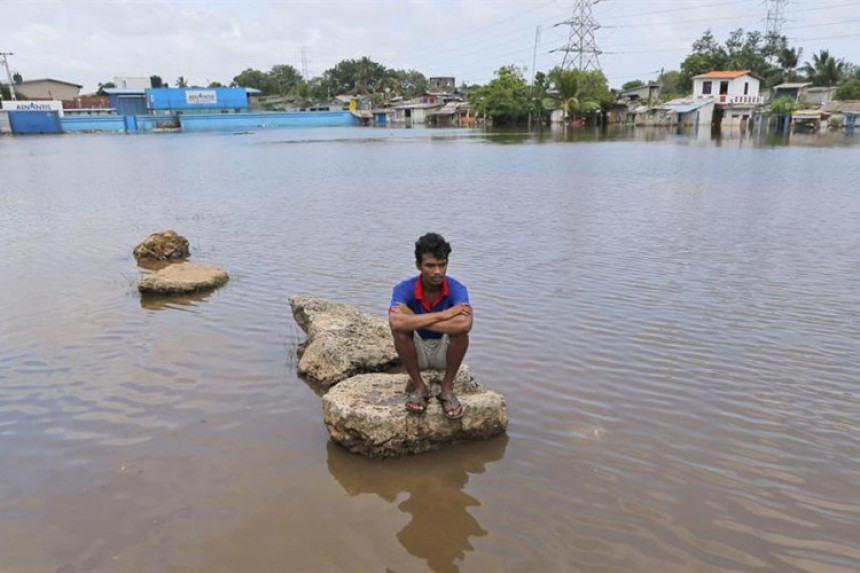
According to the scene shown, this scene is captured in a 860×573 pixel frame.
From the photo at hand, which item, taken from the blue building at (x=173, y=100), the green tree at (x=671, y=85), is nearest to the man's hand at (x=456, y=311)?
the green tree at (x=671, y=85)

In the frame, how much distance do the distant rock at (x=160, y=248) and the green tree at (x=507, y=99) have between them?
7677 cm

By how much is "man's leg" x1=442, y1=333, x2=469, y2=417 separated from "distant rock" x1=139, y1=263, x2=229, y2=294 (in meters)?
6.08

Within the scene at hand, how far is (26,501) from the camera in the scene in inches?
182

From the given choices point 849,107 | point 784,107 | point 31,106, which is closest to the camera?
point 849,107

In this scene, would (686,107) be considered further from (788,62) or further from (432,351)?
(432,351)

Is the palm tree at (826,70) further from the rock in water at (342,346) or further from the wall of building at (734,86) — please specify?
the rock in water at (342,346)

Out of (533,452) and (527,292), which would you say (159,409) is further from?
(527,292)

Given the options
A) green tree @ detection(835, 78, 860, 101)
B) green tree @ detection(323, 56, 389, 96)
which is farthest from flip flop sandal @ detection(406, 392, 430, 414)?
green tree @ detection(323, 56, 389, 96)

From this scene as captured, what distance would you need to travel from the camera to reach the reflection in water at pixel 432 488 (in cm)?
418

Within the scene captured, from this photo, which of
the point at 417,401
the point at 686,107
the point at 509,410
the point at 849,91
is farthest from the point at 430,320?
the point at 849,91

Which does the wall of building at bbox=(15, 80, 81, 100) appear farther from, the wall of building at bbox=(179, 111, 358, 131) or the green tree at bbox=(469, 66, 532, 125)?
the green tree at bbox=(469, 66, 532, 125)

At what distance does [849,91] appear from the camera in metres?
70.7

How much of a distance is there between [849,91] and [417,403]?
84306mm

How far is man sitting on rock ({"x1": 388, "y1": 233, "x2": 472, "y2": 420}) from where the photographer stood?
201 inches
